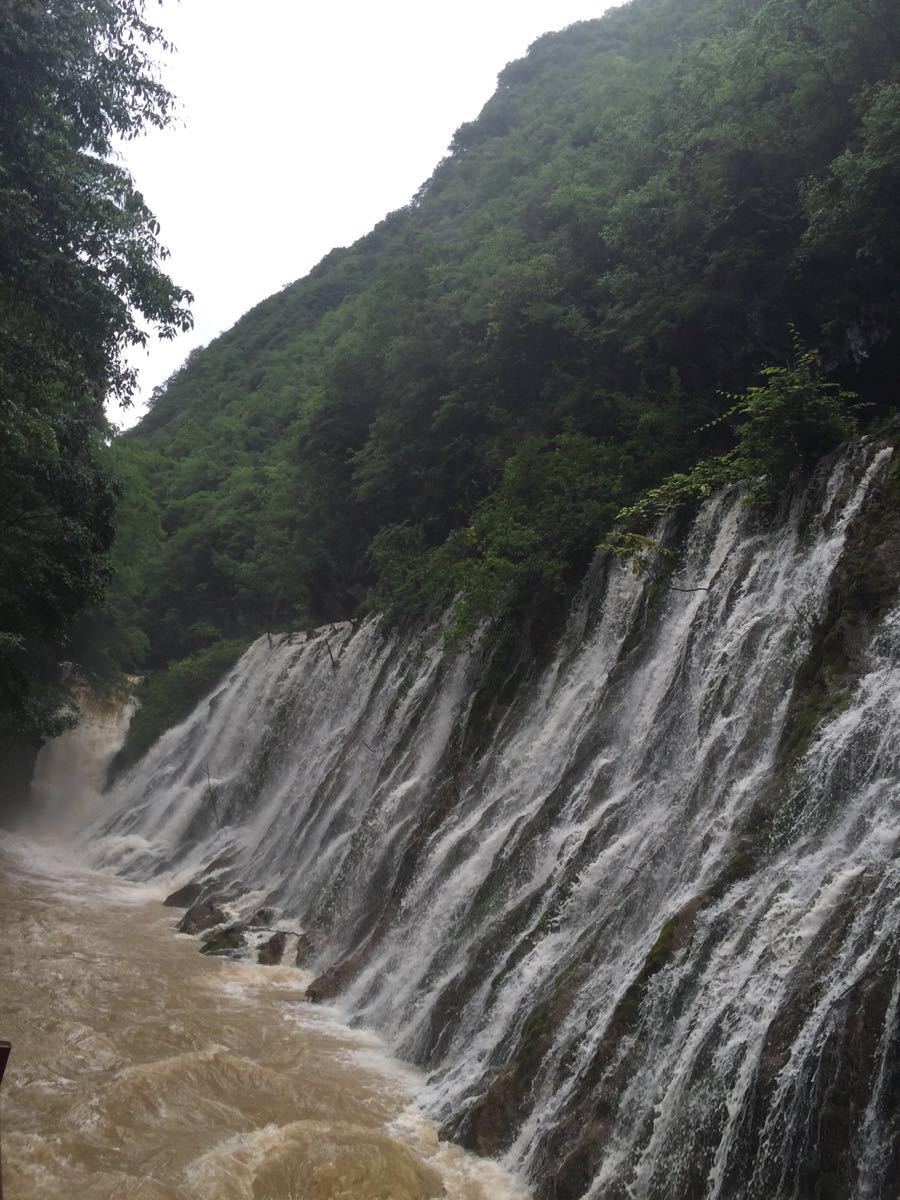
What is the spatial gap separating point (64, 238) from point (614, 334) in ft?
33.8

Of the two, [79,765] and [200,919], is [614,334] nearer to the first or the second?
[200,919]

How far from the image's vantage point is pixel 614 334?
18.4 metres

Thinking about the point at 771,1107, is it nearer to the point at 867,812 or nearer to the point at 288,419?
the point at 867,812

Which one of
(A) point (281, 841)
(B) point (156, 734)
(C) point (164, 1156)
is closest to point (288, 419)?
(B) point (156, 734)

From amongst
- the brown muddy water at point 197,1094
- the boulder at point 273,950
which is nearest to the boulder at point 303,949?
the boulder at point 273,950

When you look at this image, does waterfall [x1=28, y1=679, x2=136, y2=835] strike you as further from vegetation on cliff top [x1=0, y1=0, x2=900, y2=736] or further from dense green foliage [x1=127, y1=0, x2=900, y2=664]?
dense green foliage [x1=127, y1=0, x2=900, y2=664]

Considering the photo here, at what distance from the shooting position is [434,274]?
88.6 ft

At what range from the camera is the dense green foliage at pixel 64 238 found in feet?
36.6

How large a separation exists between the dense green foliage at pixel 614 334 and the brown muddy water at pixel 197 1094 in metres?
7.19

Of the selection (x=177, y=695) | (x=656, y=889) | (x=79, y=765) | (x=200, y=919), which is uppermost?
(x=177, y=695)

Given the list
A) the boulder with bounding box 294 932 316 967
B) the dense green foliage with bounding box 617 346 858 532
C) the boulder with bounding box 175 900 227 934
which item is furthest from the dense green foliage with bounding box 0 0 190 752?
the dense green foliage with bounding box 617 346 858 532

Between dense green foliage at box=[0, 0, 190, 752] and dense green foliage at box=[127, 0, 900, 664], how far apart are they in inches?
259

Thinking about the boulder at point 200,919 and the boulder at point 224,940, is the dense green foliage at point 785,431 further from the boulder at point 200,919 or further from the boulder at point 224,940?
the boulder at point 200,919

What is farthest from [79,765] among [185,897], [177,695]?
[185,897]
